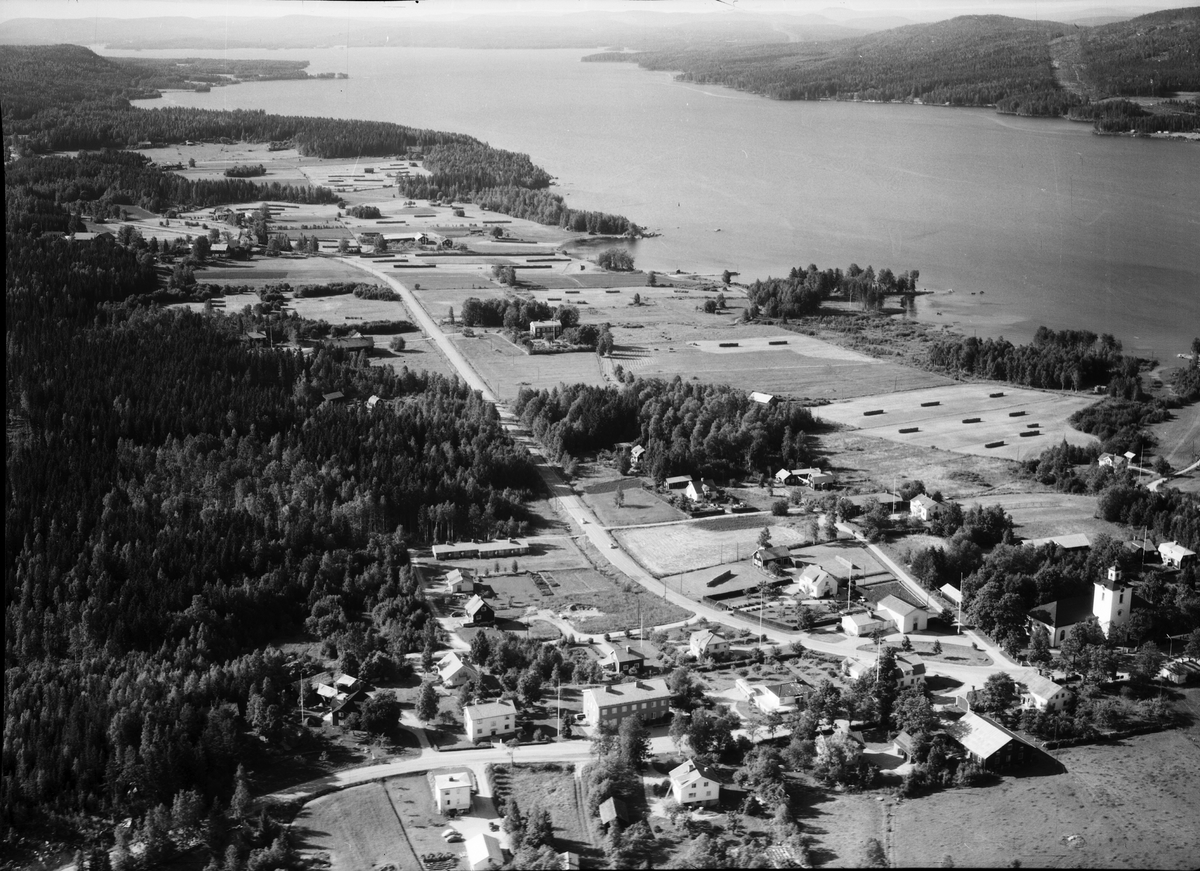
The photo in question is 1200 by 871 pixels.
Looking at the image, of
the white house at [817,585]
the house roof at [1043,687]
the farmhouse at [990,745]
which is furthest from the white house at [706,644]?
the house roof at [1043,687]

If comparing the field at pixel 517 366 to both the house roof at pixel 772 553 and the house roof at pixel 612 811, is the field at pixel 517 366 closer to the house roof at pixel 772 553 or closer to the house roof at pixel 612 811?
the house roof at pixel 772 553

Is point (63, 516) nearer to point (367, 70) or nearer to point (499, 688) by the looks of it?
point (499, 688)

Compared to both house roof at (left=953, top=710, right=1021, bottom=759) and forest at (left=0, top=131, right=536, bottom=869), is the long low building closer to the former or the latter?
forest at (left=0, top=131, right=536, bottom=869)

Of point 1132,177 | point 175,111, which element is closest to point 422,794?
point 1132,177

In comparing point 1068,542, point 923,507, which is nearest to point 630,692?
point 923,507

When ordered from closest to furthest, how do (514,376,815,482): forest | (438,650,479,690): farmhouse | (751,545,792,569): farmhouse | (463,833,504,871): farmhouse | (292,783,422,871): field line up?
1. (463,833,504,871): farmhouse
2. (292,783,422,871): field
3. (438,650,479,690): farmhouse
4. (751,545,792,569): farmhouse
5. (514,376,815,482): forest

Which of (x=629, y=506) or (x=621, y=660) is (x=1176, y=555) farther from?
(x=621, y=660)

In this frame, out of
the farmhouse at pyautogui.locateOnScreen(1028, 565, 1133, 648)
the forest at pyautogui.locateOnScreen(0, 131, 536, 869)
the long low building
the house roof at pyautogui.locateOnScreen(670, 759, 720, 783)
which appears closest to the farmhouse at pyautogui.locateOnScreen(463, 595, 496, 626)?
the forest at pyautogui.locateOnScreen(0, 131, 536, 869)
